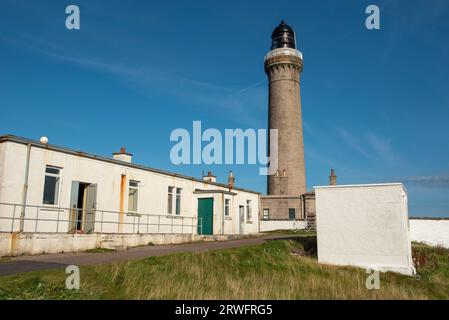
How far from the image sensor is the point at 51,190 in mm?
15570

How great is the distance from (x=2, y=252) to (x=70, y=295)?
7055mm

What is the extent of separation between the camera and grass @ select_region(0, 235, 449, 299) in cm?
772

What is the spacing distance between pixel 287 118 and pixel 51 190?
31.3 meters

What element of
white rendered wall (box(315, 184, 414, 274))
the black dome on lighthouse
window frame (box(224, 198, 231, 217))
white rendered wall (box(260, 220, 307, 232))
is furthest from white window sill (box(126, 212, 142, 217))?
the black dome on lighthouse

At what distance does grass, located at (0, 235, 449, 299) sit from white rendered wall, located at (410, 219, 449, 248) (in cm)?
1483

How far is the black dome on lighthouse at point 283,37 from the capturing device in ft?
152

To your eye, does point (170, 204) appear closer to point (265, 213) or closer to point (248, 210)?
point (248, 210)

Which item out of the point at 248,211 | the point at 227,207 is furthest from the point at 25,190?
the point at 248,211

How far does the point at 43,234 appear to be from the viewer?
45.4 ft

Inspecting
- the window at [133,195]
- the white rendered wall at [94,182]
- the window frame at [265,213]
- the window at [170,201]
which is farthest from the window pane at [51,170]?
the window frame at [265,213]

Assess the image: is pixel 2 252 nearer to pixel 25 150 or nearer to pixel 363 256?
pixel 25 150

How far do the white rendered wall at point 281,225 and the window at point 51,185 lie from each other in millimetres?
25727
